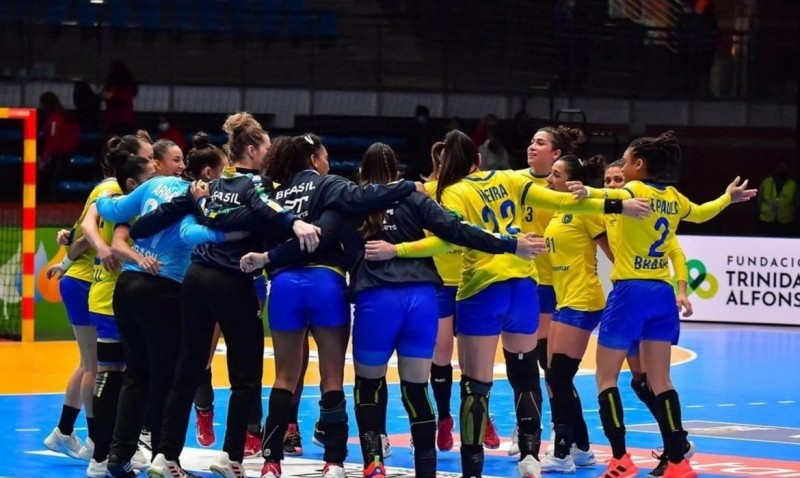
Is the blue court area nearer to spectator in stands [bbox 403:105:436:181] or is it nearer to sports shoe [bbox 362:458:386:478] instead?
sports shoe [bbox 362:458:386:478]

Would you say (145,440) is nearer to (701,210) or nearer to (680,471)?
(680,471)

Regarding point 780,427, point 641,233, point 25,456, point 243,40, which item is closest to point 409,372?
point 641,233

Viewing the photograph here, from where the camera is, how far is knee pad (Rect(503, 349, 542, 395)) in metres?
9.08

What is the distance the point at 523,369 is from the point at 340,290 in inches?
59.0

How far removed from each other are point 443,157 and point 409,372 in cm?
142

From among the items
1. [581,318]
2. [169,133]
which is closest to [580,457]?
[581,318]

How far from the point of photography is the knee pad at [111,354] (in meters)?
8.87

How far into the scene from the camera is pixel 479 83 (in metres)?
25.2

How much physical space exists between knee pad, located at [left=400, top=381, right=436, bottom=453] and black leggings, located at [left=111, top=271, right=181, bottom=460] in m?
A: 1.41

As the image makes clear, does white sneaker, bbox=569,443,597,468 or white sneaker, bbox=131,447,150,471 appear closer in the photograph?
white sneaker, bbox=131,447,150,471

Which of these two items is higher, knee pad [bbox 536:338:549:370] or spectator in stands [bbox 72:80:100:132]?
spectator in stands [bbox 72:80:100:132]

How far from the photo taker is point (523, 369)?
909 cm

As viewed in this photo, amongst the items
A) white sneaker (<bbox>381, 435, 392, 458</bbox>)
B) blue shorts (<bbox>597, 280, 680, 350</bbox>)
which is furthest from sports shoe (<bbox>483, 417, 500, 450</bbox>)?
blue shorts (<bbox>597, 280, 680, 350</bbox>)

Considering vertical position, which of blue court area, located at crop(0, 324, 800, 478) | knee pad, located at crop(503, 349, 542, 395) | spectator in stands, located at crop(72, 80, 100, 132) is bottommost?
blue court area, located at crop(0, 324, 800, 478)
